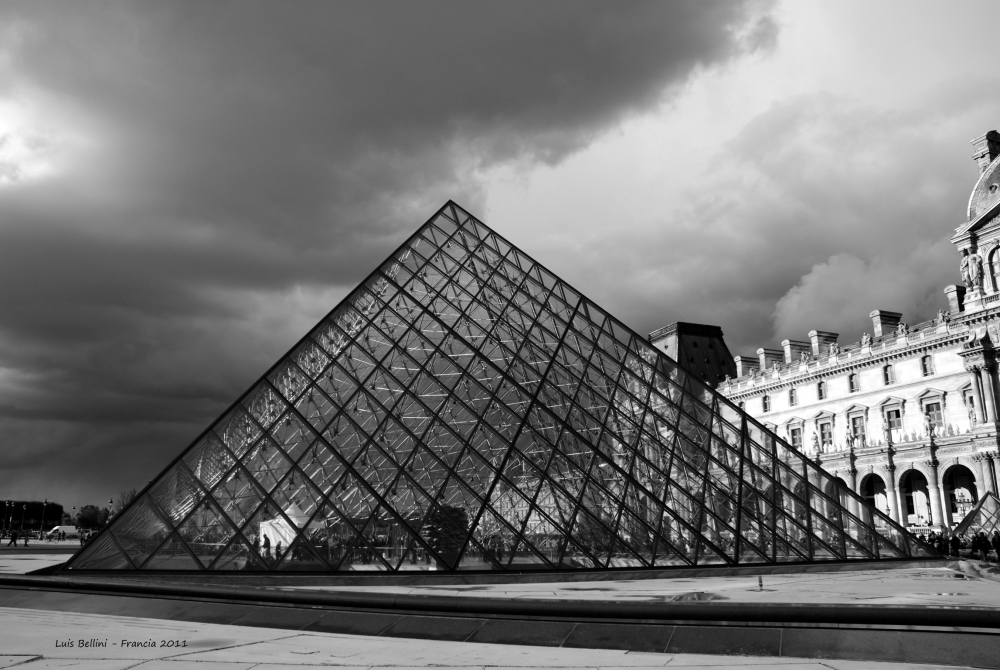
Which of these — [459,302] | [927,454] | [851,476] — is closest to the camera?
[459,302]

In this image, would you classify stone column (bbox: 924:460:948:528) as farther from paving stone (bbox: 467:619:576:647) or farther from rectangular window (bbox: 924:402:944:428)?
paving stone (bbox: 467:619:576:647)

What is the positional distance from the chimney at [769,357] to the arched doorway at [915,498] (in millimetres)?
15591

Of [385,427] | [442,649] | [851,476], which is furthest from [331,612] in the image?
[851,476]

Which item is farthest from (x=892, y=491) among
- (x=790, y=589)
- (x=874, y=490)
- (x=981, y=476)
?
(x=790, y=589)

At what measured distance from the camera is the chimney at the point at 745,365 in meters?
61.2

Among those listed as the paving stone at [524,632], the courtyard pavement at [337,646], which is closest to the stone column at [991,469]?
the courtyard pavement at [337,646]

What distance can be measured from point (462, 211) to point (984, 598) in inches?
819

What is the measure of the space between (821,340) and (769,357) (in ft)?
17.3

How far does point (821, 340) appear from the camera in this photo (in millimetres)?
53969

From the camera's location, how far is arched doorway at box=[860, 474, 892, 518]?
45.8 metres

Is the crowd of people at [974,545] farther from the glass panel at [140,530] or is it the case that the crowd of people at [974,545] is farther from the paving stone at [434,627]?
the glass panel at [140,530]

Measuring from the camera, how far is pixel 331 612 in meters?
8.19

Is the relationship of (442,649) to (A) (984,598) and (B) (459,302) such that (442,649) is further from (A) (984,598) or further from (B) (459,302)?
(B) (459,302)

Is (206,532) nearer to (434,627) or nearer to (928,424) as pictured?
(434,627)
